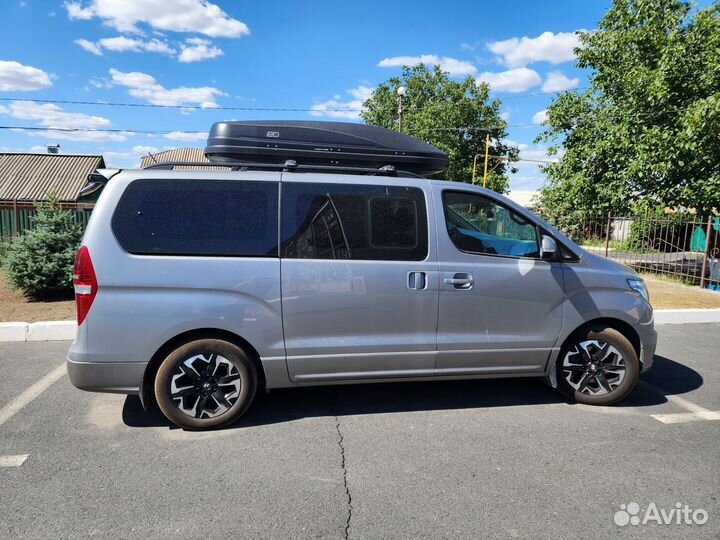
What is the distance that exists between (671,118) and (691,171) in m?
1.46

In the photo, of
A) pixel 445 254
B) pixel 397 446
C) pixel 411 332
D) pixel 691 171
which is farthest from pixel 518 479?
pixel 691 171

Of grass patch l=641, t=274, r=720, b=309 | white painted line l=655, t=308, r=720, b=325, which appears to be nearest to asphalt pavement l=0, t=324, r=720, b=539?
white painted line l=655, t=308, r=720, b=325

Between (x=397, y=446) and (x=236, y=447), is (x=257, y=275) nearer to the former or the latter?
(x=236, y=447)

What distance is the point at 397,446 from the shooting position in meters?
3.52

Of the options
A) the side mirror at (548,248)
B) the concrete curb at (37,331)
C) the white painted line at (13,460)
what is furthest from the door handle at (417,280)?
the concrete curb at (37,331)

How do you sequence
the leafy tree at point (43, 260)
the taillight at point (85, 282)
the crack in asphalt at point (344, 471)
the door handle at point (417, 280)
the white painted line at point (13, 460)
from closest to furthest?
1. the crack in asphalt at point (344, 471)
2. the white painted line at point (13, 460)
3. the taillight at point (85, 282)
4. the door handle at point (417, 280)
5. the leafy tree at point (43, 260)

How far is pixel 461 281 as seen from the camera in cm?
394

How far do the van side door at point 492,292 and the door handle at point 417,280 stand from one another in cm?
15

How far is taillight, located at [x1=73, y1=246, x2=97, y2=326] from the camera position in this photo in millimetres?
3457

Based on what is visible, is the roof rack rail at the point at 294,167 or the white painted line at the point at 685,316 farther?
the white painted line at the point at 685,316

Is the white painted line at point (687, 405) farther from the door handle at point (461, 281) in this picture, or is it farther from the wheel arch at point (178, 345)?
the wheel arch at point (178, 345)

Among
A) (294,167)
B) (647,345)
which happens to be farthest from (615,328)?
(294,167)

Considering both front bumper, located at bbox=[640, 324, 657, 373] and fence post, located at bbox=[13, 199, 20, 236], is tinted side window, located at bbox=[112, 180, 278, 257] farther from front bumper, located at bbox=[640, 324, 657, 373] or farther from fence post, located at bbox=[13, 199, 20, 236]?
fence post, located at bbox=[13, 199, 20, 236]

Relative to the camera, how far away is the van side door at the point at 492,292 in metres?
3.96
